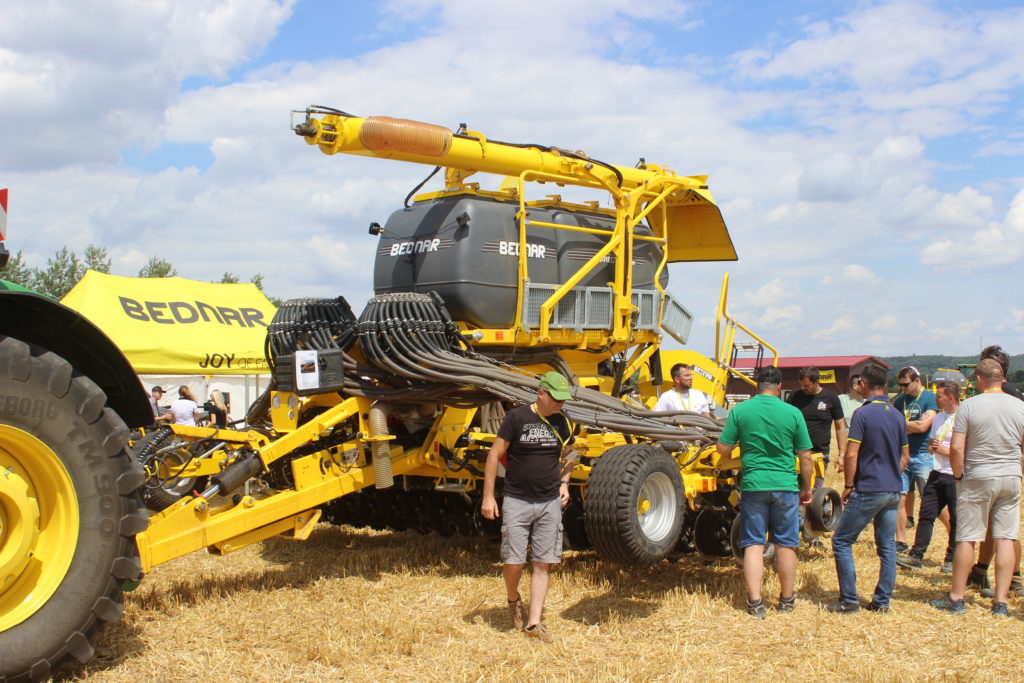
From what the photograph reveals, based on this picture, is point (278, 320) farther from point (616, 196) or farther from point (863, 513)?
point (863, 513)

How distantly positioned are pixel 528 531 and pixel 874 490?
2.29 meters

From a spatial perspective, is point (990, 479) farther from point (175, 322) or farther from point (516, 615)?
point (175, 322)

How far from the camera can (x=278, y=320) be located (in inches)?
283

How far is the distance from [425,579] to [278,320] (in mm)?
2242

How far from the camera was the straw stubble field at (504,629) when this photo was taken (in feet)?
15.3

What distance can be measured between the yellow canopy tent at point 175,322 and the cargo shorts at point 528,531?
9199mm

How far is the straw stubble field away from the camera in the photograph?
4.67 m

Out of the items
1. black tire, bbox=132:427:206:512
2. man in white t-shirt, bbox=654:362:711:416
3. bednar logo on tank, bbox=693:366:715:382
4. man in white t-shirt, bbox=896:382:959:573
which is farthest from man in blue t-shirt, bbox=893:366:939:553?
black tire, bbox=132:427:206:512

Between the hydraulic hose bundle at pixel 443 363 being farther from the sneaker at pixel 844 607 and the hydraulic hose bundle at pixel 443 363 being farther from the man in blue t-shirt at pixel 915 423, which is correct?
the man in blue t-shirt at pixel 915 423

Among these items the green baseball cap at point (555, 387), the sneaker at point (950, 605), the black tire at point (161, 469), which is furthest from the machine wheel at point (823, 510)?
the black tire at point (161, 469)

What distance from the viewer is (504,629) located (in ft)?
17.7

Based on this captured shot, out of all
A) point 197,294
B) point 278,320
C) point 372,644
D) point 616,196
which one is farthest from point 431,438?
point 197,294

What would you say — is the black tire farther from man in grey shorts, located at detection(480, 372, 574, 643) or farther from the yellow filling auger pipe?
the yellow filling auger pipe

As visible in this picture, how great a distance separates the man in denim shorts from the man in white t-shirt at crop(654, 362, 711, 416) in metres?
2.35
